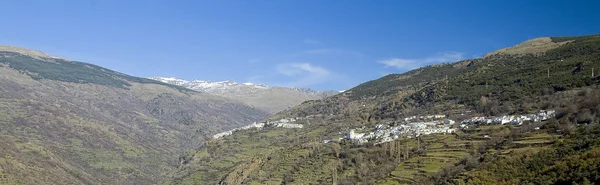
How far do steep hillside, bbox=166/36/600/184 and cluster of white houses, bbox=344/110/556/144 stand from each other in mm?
2447

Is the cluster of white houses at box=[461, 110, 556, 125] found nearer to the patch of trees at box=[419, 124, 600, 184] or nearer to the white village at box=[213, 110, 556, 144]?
the white village at box=[213, 110, 556, 144]

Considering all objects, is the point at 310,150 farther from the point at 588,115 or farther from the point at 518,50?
the point at 518,50

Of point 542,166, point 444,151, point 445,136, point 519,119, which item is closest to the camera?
point 542,166

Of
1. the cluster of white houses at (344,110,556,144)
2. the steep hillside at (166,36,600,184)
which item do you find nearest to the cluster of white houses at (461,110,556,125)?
the cluster of white houses at (344,110,556,144)

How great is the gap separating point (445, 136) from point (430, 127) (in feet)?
37.8

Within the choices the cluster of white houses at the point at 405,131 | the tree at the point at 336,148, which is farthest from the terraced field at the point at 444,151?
the tree at the point at 336,148

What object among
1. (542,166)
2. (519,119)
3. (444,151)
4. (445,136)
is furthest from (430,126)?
(542,166)

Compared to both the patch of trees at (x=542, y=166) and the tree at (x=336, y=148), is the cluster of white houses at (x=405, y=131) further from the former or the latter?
the patch of trees at (x=542, y=166)

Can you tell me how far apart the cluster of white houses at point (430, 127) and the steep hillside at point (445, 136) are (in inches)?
96.3

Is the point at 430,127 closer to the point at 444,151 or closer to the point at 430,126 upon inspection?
the point at 430,126

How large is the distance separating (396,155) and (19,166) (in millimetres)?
112844

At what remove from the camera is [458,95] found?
5576 inches

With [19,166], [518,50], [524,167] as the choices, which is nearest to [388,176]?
[524,167]

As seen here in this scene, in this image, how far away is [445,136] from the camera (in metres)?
91.7
